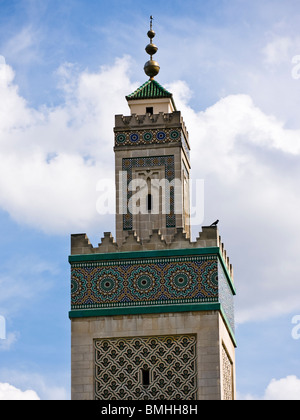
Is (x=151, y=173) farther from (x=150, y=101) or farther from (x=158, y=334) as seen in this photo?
(x=158, y=334)

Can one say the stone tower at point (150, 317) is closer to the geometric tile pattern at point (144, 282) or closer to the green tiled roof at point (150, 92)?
the geometric tile pattern at point (144, 282)

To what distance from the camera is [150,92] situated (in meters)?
32.1

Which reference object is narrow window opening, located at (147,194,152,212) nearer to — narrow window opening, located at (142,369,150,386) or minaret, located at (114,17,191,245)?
minaret, located at (114,17,191,245)

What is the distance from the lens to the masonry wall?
28.4 metres

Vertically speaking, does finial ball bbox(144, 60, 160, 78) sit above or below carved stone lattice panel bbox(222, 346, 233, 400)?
above

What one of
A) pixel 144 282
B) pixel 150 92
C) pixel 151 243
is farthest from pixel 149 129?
pixel 144 282

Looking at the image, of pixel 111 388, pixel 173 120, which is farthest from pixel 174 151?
pixel 111 388

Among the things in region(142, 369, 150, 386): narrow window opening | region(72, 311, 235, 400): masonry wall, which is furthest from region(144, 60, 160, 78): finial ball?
region(142, 369, 150, 386): narrow window opening

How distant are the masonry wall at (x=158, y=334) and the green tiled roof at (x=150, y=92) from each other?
5.37 meters

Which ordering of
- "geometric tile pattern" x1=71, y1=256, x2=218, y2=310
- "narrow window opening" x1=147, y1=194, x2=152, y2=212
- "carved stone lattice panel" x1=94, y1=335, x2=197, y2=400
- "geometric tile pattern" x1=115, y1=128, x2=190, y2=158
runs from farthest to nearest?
"geometric tile pattern" x1=115, y1=128, x2=190, y2=158
"narrow window opening" x1=147, y1=194, x2=152, y2=212
"geometric tile pattern" x1=71, y1=256, x2=218, y2=310
"carved stone lattice panel" x1=94, y1=335, x2=197, y2=400

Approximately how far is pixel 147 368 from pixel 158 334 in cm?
68

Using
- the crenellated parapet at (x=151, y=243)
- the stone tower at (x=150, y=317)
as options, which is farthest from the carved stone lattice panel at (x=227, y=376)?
the crenellated parapet at (x=151, y=243)

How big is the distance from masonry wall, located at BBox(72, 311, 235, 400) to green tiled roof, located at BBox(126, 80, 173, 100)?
537 cm

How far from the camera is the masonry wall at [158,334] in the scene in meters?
28.4
